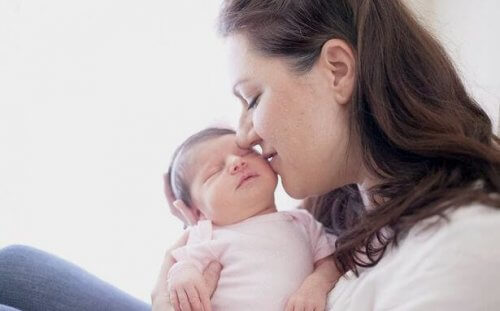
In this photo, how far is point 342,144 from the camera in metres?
1.03

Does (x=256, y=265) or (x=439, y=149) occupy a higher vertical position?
(x=439, y=149)

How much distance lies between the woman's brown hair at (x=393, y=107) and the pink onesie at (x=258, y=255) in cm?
13

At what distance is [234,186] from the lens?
1.16 m

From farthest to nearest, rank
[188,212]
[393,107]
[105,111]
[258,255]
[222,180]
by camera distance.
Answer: [105,111] < [188,212] < [222,180] < [258,255] < [393,107]

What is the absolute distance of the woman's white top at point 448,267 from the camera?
2.33 ft

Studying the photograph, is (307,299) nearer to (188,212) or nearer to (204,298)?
(204,298)

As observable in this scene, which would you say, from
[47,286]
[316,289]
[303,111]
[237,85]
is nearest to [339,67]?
[303,111]

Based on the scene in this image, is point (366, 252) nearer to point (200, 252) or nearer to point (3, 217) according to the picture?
point (200, 252)

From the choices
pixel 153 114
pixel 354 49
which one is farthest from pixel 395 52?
pixel 153 114

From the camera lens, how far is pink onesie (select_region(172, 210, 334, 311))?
3.34ft

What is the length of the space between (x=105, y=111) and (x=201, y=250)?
2.87ft

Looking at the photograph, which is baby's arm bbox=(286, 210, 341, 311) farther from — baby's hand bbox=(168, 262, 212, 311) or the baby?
baby's hand bbox=(168, 262, 212, 311)

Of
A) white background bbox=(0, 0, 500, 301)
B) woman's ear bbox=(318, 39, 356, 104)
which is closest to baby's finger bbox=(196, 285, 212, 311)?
woman's ear bbox=(318, 39, 356, 104)

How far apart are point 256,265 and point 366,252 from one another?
9.7 inches
